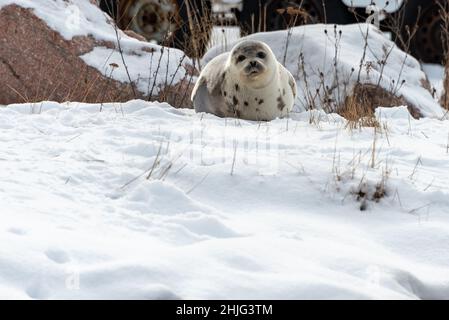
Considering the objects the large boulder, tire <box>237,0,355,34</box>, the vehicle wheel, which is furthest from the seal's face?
the vehicle wheel

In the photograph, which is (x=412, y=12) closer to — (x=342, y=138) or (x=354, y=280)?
(x=342, y=138)

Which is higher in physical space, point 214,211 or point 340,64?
point 214,211

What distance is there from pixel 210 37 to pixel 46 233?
6257 mm

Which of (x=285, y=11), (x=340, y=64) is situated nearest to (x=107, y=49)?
(x=340, y=64)

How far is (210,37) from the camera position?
9352 mm

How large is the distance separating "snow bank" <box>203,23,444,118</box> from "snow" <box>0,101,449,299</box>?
98.4 inches

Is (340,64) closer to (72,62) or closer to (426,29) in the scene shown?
(72,62)

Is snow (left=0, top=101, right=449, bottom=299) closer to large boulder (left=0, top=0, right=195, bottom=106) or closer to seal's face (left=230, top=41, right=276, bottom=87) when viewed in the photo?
seal's face (left=230, top=41, right=276, bottom=87)

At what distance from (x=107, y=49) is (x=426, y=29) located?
560 cm

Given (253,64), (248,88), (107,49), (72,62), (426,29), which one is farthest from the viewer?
(426,29)

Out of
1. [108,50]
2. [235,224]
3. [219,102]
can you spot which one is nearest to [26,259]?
[235,224]

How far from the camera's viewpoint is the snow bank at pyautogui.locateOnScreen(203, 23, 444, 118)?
8.36 metres

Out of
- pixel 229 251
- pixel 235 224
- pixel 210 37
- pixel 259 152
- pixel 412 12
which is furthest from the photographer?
pixel 412 12

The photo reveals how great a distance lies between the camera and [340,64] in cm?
853
